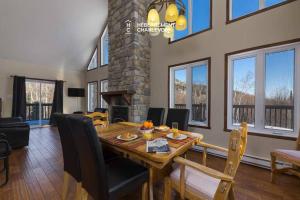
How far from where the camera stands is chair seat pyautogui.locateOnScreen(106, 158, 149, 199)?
1220 mm

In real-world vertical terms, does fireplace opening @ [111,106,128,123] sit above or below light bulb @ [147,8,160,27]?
below

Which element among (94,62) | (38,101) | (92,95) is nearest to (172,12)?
(94,62)

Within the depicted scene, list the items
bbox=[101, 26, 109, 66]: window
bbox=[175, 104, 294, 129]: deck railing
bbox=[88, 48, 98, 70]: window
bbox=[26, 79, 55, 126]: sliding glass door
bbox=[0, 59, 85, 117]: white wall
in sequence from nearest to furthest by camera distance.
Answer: bbox=[175, 104, 294, 129]: deck railing → bbox=[0, 59, 85, 117]: white wall → bbox=[26, 79, 55, 126]: sliding glass door → bbox=[101, 26, 109, 66]: window → bbox=[88, 48, 98, 70]: window

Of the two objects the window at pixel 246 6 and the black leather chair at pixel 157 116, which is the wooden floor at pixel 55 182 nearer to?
the black leather chair at pixel 157 116

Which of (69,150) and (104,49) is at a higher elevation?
(104,49)

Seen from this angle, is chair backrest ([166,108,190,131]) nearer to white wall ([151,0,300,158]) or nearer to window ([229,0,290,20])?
white wall ([151,0,300,158])

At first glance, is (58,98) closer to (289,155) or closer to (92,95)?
(92,95)

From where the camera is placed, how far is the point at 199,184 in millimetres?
1279

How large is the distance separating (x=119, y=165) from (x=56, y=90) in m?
6.44

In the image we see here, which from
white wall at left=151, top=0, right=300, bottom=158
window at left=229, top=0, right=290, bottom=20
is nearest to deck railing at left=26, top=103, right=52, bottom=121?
white wall at left=151, top=0, right=300, bottom=158

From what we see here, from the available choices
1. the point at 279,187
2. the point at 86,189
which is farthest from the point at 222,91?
the point at 86,189

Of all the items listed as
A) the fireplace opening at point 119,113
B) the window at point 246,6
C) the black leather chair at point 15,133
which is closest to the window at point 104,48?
the fireplace opening at point 119,113

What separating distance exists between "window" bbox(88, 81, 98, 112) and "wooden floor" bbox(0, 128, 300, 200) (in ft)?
13.8

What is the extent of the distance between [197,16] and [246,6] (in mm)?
1038
